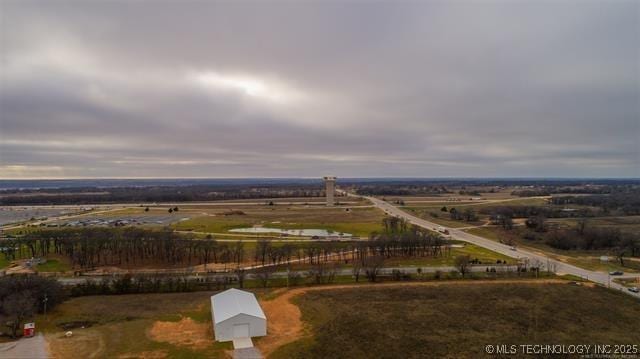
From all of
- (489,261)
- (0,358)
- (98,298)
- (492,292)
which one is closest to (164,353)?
(0,358)

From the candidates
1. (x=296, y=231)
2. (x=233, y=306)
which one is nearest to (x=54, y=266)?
(x=233, y=306)

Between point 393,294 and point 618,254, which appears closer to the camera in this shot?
point 393,294

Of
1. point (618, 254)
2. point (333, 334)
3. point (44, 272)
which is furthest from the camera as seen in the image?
point (618, 254)

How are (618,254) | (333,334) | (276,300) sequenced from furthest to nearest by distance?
1. (618,254)
2. (276,300)
3. (333,334)

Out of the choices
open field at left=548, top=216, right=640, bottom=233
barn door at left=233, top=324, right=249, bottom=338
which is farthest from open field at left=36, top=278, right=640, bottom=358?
open field at left=548, top=216, right=640, bottom=233

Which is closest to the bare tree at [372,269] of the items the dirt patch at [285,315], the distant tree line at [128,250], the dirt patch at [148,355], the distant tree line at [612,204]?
the dirt patch at [285,315]

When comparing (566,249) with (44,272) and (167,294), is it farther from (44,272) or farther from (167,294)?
(44,272)

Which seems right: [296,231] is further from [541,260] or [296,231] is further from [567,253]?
[567,253]

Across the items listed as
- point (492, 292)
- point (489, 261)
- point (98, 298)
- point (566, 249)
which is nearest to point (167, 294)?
point (98, 298)
